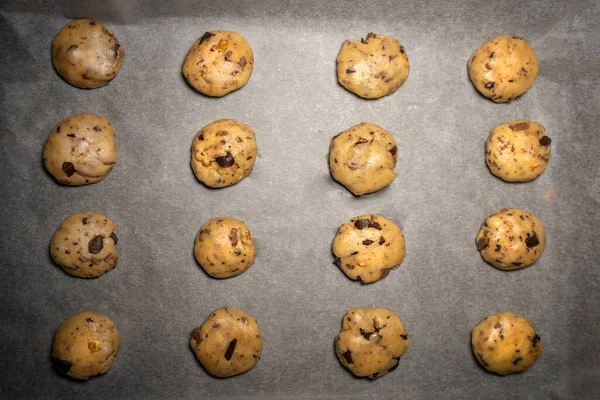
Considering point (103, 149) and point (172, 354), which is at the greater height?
point (103, 149)

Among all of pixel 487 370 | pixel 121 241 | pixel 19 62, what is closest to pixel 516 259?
pixel 487 370

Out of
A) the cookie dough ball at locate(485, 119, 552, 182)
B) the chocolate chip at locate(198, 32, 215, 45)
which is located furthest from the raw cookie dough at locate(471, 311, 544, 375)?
the chocolate chip at locate(198, 32, 215, 45)

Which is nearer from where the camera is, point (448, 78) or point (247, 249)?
point (247, 249)

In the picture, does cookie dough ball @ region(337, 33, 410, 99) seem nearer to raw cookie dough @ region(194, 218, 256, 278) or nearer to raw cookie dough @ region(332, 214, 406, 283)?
raw cookie dough @ region(332, 214, 406, 283)

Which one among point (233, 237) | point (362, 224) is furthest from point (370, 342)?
point (233, 237)

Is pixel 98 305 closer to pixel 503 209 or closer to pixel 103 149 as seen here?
pixel 103 149

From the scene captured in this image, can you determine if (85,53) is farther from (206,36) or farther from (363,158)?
(363,158)

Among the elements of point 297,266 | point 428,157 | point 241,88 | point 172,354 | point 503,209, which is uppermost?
point 241,88
